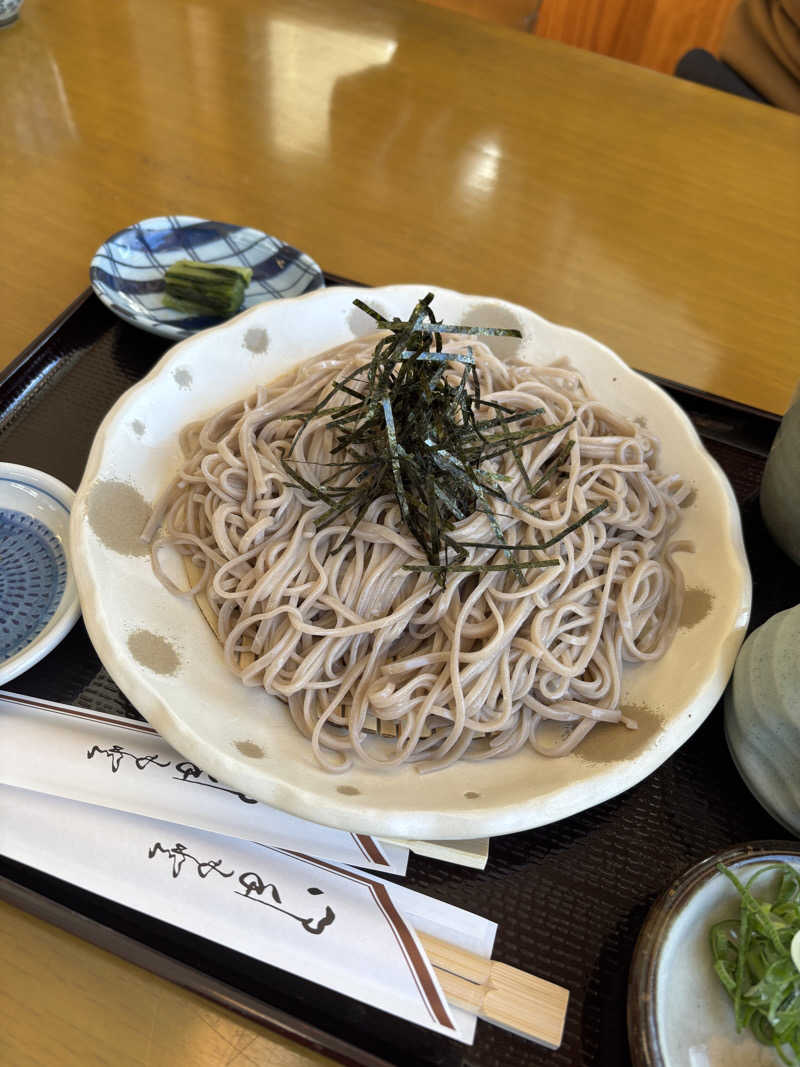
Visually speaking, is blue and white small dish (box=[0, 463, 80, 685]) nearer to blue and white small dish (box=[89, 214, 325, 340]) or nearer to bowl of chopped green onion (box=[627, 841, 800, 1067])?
blue and white small dish (box=[89, 214, 325, 340])

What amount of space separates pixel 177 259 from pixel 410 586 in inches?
52.2

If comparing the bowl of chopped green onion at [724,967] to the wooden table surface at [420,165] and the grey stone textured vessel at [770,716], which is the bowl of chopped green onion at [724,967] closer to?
the grey stone textured vessel at [770,716]

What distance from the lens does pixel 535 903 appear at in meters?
1.24

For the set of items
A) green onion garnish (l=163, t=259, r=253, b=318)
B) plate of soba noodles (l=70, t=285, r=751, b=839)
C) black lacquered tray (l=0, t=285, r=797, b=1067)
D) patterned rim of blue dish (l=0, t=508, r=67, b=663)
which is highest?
green onion garnish (l=163, t=259, r=253, b=318)

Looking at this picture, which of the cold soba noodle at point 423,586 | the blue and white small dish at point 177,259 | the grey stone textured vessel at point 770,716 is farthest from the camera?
the blue and white small dish at point 177,259

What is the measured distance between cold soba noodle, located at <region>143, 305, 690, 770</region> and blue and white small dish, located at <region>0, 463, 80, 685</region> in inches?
7.8

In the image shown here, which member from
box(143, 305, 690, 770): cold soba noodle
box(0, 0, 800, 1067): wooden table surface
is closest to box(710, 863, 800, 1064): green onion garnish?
box(143, 305, 690, 770): cold soba noodle

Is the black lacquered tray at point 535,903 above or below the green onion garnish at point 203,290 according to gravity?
below

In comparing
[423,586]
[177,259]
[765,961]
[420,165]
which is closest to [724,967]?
[765,961]

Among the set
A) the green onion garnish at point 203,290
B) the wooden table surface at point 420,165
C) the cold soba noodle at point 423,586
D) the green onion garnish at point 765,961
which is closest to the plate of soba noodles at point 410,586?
the cold soba noodle at point 423,586

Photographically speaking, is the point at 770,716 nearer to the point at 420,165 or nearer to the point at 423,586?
the point at 423,586

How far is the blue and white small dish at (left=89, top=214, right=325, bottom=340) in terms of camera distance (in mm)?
2045

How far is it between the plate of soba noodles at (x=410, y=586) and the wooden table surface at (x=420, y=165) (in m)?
0.75

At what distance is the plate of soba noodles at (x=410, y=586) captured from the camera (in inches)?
51.0
